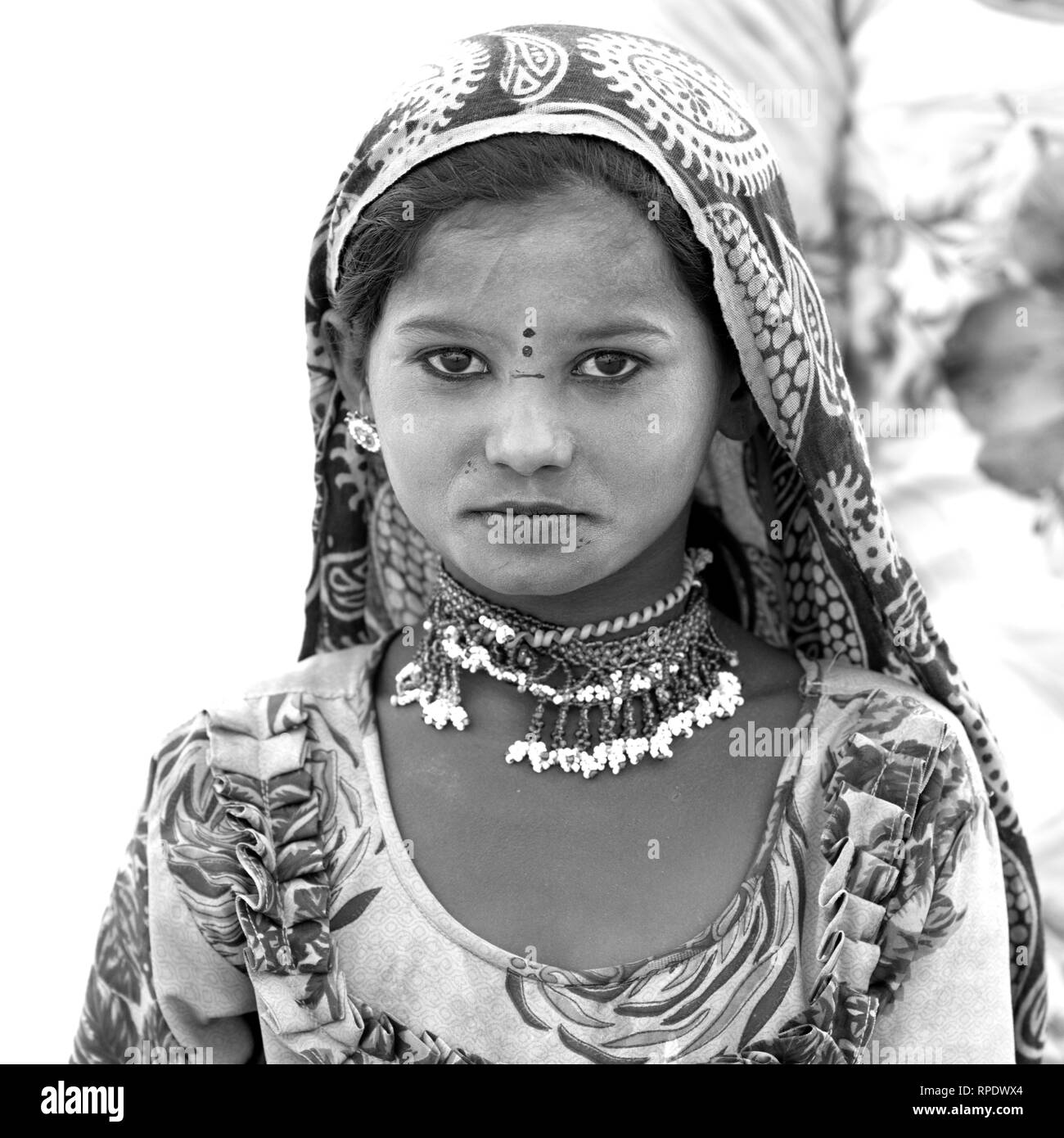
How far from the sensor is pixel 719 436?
1.53 metres

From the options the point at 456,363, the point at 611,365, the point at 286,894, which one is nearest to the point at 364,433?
the point at 456,363

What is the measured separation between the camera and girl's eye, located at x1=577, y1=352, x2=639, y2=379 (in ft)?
→ 4.09

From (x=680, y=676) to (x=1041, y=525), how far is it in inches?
44.1

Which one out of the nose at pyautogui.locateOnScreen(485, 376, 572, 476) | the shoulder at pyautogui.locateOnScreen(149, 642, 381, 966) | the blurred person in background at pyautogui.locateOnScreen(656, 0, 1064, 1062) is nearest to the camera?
the nose at pyautogui.locateOnScreen(485, 376, 572, 476)

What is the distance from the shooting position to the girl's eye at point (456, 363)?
1.26 metres

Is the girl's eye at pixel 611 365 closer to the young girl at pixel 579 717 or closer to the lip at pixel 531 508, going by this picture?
the young girl at pixel 579 717

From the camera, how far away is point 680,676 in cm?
142

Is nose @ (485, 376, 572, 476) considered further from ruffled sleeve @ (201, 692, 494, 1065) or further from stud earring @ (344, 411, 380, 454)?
ruffled sleeve @ (201, 692, 494, 1065)

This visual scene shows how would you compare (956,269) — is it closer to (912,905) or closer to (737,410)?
(737,410)

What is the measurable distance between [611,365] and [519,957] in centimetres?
54

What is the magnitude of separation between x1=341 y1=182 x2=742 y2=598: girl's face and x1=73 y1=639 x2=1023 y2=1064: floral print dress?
29cm

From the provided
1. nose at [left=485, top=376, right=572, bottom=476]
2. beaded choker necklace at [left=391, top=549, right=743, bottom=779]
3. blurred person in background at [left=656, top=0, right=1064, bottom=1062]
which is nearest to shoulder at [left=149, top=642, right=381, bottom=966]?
beaded choker necklace at [left=391, top=549, right=743, bottom=779]

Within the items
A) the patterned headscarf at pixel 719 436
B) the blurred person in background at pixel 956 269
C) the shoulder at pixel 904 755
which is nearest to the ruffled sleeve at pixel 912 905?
the shoulder at pixel 904 755
